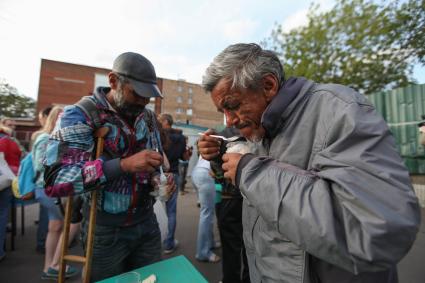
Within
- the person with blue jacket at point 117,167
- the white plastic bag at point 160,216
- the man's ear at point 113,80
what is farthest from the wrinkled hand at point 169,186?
the man's ear at point 113,80

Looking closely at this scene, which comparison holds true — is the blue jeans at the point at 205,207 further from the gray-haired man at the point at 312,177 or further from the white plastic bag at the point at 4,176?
the white plastic bag at the point at 4,176

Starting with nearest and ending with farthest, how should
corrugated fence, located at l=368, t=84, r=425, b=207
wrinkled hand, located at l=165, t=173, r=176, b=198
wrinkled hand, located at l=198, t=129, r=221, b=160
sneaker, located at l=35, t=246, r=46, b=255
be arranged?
wrinkled hand, located at l=198, t=129, r=221, b=160 → wrinkled hand, located at l=165, t=173, r=176, b=198 → sneaker, located at l=35, t=246, r=46, b=255 → corrugated fence, located at l=368, t=84, r=425, b=207

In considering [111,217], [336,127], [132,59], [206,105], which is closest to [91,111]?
[132,59]

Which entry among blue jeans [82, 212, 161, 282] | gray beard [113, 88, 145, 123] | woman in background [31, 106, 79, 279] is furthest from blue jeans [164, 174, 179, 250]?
gray beard [113, 88, 145, 123]

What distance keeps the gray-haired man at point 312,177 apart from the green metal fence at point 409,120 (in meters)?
6.33

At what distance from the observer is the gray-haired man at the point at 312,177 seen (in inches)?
27.0

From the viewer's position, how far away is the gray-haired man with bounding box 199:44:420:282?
69 centimetres

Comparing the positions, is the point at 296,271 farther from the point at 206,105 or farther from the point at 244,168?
the point at 206,105

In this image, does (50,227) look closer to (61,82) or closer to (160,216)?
(160,216)

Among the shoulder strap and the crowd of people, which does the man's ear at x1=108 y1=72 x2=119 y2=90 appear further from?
the shoulder strap

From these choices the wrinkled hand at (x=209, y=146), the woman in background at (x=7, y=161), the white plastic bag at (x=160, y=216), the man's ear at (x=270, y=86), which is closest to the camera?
the man's ear at (x=270, y=86)

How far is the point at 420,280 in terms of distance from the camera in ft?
9.36

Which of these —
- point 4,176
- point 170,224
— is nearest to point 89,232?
point 170,224

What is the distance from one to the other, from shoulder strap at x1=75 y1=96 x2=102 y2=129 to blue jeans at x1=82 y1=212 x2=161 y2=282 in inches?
26.7
